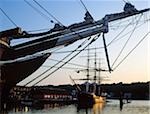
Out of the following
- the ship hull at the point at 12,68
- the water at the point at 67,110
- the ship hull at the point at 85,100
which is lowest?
the water at the point at 67,110

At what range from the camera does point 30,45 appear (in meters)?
11.8

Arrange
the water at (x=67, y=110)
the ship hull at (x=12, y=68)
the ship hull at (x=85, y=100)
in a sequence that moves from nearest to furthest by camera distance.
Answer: the ship hull at (x=12, y=68) → the water at (x=67, y=110) → the ship hull at (x=85, y=100)

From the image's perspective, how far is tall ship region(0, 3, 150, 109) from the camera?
1174 centimetres

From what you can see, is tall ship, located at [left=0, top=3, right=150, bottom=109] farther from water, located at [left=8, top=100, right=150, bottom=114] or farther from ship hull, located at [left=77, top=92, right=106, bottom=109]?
ship hull, located at [left=77, top=92, right=106, bottom=109]

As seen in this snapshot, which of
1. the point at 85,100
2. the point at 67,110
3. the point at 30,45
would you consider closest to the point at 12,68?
the point at 30,45

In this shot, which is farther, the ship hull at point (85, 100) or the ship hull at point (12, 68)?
the ship hull at point (85, 100)

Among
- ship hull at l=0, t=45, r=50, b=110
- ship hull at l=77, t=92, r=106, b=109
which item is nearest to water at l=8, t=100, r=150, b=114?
ship hull at l=77, t=92, r=106, b=109

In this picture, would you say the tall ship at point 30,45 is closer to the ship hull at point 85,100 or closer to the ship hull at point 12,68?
the ship hull at point 12,68

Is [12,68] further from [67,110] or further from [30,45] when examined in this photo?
[67,110]

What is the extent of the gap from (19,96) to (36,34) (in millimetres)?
34561

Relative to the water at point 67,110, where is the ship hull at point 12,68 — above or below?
above

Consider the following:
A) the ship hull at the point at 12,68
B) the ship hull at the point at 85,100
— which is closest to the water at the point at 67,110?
the ship hull at the point at 85,100

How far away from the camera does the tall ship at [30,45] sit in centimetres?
1174

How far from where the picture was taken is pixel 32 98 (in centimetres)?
5325
